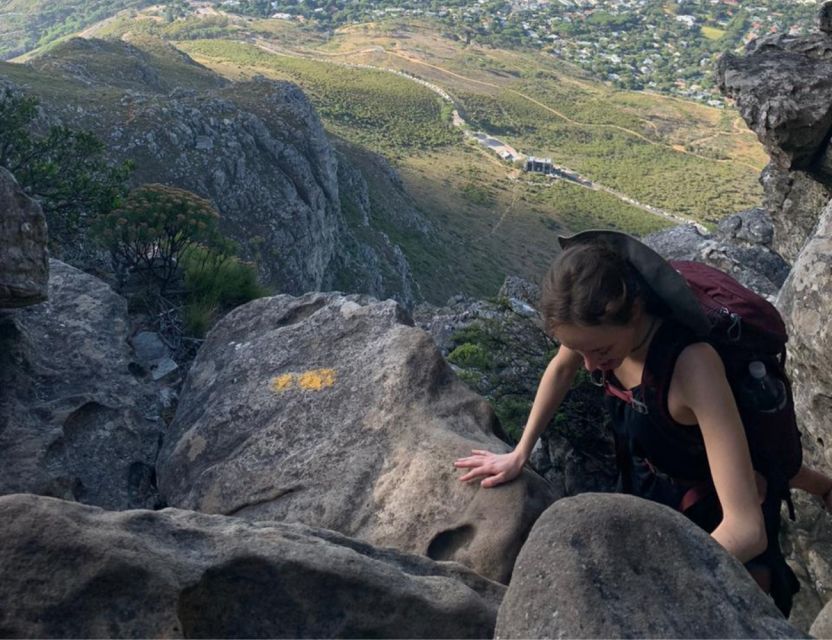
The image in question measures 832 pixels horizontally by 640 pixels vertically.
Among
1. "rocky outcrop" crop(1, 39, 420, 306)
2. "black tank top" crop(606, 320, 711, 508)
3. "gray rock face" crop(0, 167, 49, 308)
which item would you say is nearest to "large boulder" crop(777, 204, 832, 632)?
"black tank top" crop(606, 320, 711, 508)

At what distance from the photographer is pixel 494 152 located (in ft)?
263

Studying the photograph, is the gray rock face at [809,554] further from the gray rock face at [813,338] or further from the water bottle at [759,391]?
the water bottle at [759,391]

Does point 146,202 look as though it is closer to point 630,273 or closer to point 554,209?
point 630,273

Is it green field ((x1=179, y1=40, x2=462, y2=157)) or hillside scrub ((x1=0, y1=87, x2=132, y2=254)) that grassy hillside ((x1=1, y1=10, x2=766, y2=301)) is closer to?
green field ((x1=179, y1=40, x2=462, y2=157))

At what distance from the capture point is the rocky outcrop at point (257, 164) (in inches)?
1013

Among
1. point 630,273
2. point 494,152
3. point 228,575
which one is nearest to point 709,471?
point 630,273

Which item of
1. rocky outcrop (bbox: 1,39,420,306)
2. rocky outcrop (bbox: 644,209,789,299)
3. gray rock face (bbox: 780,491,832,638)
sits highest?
gray rock face (bbox: 780,491,832,638)

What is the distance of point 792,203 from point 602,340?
1090 cm

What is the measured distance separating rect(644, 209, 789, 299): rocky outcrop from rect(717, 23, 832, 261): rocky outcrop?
3.95 feet

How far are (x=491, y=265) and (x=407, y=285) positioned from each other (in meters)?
12.3

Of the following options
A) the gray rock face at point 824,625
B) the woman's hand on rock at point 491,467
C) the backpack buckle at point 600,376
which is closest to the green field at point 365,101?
the woman's hand on rock at point 491,467

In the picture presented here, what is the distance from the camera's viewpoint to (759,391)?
10.9 feet

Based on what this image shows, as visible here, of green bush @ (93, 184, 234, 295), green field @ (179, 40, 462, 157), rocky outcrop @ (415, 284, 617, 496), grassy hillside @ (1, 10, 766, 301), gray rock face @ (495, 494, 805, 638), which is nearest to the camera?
gray rock face @ (495, 494, 805, 638)

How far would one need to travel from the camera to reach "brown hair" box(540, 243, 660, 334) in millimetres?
3240
